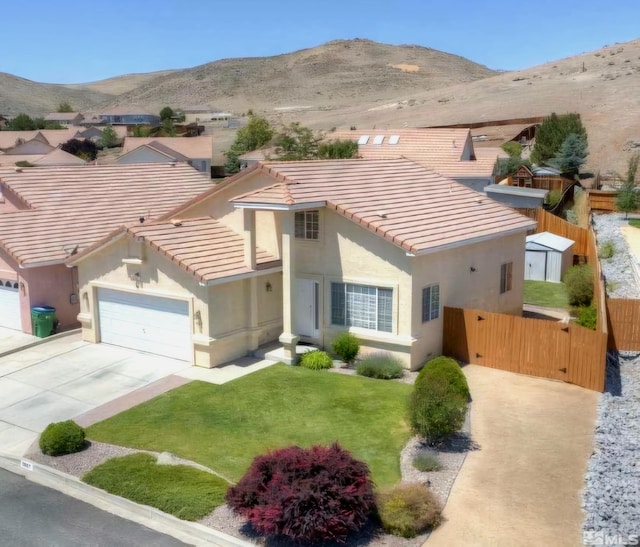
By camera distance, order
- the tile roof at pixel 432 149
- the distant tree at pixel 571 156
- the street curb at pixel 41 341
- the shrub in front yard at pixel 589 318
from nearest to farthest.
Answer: the street curb at pixel 41 341, the shrub in front yard at pixel 589 318, the tile roof at pixel 432 149, the distant tree at pixel 571 156

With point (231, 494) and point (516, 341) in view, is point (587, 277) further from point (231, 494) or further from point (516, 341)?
point (231, 494)

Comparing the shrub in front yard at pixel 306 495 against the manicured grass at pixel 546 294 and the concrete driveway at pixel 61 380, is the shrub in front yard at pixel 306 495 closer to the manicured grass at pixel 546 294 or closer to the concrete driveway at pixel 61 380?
the concrete driveway at pixel 61 380

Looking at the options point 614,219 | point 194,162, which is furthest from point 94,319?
point 194,162

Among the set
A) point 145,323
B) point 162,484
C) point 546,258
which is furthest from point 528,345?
point 546,258

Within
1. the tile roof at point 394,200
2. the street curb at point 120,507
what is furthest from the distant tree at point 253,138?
Result: the street curb at point 120,507

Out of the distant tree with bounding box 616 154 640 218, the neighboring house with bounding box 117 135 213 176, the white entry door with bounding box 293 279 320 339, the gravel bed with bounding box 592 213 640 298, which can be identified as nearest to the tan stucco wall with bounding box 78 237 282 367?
the white entry door with bounding box 293 279 320 339

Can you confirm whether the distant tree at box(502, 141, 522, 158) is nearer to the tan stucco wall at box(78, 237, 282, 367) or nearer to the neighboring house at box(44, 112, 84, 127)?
the tan stucco wall at box(78, 237, 282, 367)

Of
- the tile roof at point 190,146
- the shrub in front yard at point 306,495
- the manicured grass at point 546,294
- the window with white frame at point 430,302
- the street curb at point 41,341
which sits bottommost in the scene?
the manicured grass at point 546,294
